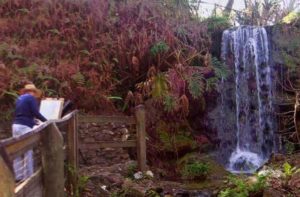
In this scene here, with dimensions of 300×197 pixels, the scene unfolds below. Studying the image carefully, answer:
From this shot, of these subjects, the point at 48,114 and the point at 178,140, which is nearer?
the point at 48,114

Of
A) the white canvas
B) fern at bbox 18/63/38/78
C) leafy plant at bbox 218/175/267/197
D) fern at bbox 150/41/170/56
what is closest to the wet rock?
leafy plant at bbox 218/175/267/197

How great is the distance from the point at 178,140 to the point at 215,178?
239cm

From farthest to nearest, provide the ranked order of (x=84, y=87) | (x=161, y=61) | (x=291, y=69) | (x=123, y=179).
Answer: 1. (x=291, y=69)
2. (x=161, y=61)
3. (x=84, y=87)
4. (x=123, y=179)

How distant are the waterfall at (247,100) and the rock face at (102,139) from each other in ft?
14.3

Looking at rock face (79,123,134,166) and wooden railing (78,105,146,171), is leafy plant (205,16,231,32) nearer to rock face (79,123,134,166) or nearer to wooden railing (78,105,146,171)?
rock face (79,123,134,166)

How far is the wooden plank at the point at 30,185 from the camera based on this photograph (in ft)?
11.0

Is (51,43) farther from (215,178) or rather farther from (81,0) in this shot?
(215,178)

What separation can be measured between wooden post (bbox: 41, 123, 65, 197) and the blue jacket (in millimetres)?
1705

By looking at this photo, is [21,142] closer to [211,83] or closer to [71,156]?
[71,156]

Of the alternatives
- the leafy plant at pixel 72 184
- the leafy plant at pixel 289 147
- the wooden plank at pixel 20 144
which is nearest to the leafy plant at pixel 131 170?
the leafy plant at pixel 72 184

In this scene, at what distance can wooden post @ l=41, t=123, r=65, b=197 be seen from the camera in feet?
14.9

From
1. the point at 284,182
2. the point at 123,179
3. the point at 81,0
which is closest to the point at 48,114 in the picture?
the point at 123,179

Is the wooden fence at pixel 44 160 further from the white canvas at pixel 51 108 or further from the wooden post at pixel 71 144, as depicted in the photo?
the white canvas at pixel 51 108

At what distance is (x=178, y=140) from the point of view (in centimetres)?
1295
